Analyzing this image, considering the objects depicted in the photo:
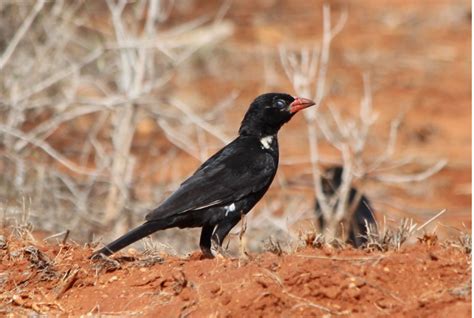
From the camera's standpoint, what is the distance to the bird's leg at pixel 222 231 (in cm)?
780

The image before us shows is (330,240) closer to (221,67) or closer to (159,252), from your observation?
(159,252)

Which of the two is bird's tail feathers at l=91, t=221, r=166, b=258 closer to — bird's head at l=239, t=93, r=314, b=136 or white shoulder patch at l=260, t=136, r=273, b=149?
white shoulder patch at l=260, t=136, r=273, b=149

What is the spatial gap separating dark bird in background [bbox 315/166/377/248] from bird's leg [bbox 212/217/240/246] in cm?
240

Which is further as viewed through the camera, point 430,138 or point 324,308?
point 430,138

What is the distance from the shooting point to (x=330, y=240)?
7.05 metres

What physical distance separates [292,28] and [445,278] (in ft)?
67.6

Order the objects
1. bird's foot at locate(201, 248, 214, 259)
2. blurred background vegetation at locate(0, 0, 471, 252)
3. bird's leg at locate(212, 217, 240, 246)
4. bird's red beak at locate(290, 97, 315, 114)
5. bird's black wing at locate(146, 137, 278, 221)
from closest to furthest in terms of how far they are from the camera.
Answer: bird's foot at locate(201, 248, 214, 259) → bird's black wing at locate(146, 137, 278, 221) → bird's leg at locate(212, 217, 240, 246) → bird's red beak at locate(290, 97, 315, 114) → blurred background vegetation at locate(0, 0, 471, 252)

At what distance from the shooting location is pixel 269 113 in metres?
8.85

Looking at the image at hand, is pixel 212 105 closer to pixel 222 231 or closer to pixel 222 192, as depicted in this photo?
pixel 222 192

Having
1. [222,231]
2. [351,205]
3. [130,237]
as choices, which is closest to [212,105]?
[351,205]

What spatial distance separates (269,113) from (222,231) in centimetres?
140

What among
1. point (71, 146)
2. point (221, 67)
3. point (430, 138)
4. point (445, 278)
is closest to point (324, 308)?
point (445, 278)

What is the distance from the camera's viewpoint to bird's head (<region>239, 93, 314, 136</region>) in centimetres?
875

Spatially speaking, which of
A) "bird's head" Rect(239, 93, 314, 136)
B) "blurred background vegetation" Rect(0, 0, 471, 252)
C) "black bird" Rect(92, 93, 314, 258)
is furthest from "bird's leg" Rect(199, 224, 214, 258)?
"bird's head" Rect(239, 93, 314, 136)
